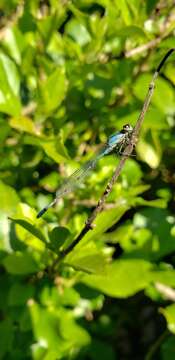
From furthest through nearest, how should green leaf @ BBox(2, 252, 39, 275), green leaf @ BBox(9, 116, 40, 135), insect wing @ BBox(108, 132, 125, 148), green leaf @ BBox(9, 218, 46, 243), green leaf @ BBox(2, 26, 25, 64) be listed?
1. green leaf @ BBox(2, 26, 25, 64)
2. green leaf @ BBox(9, 116, 40, 135)
3. green leaf @ BBox(2, 252, 39, 275)
4. insect wing @ BBox(108, 132, 125, 148)
5. green leaf @ BBox(9, 218, 46, 243)

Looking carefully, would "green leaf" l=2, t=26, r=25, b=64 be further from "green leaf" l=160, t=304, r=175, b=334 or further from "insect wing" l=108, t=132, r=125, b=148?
"green leaf" l=160, t=304, r=175, b=334

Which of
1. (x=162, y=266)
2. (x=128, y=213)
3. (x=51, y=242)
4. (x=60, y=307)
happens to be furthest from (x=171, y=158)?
(x=51, y=242)

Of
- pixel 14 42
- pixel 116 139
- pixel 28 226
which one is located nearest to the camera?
pixel 28 226

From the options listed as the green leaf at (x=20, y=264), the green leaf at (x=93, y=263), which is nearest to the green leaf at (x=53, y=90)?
the green leaf at (x=20, y=264)

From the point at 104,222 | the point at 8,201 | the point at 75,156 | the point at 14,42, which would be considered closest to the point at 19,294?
the point at 8,201

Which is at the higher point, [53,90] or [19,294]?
[53,90]

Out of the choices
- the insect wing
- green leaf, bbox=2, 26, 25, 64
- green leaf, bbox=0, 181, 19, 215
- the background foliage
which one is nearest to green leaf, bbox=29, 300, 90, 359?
the background foliage

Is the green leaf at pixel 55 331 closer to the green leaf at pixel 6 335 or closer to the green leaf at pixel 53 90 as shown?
the green leaf at pixel 6 335

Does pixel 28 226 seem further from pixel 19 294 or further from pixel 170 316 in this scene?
pixel 170 316
